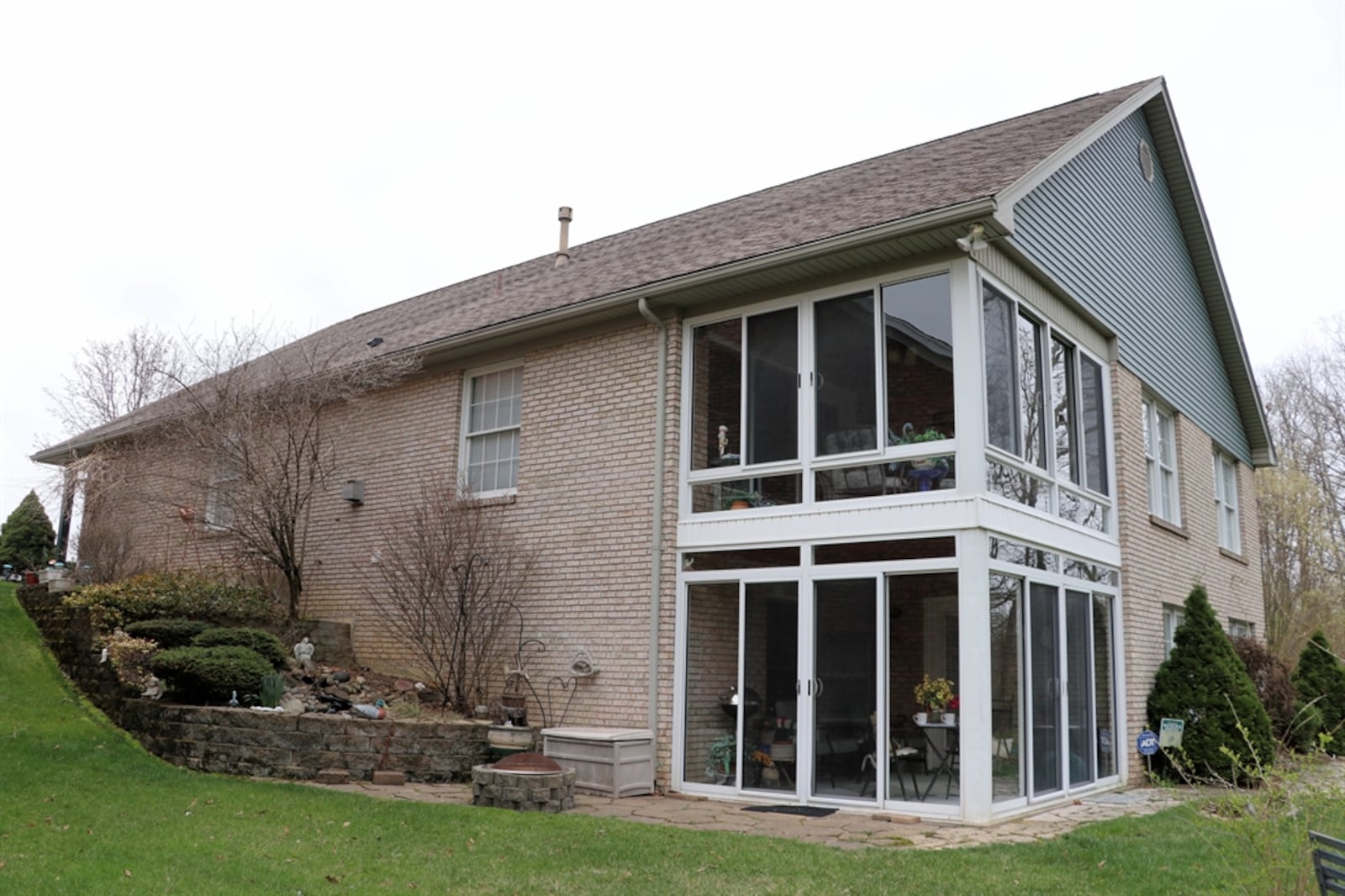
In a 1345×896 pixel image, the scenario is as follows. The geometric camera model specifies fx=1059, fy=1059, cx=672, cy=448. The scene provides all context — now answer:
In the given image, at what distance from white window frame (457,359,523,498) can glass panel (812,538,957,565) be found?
159 inches

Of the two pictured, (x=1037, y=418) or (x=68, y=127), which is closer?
(x=1037, y=418)

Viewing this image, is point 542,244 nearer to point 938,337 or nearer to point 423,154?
point 423,154

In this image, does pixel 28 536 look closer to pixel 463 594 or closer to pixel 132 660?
pixel 132 660

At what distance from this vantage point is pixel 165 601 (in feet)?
39.9

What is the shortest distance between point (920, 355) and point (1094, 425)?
364 cm


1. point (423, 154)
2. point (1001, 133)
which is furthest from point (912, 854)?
point (423, 154)

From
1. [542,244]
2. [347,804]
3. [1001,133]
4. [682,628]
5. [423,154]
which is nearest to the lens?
[347,804]

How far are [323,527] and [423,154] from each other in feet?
27.3

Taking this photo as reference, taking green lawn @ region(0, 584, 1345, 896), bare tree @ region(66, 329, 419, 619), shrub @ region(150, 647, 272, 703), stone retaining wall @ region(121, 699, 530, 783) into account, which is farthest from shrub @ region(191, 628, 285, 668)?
green lawn @ region(0, 584, 1345, 896)

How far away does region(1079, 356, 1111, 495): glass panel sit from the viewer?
1177cm

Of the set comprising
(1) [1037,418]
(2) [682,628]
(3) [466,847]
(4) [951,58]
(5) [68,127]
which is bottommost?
(3) [466,847]

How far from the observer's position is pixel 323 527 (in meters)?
14.3

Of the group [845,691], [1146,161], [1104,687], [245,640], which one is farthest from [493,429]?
[1146,161]

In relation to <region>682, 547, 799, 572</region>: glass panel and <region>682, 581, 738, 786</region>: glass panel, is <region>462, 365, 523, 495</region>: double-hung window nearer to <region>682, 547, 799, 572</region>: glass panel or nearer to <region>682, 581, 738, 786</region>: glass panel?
<region>682, 547, 799, 572</region>: glass panel
